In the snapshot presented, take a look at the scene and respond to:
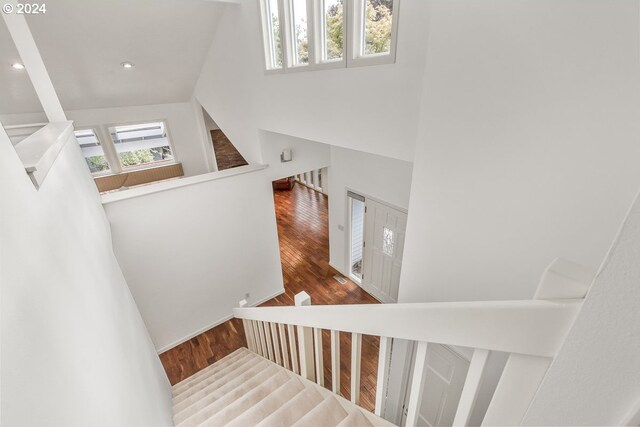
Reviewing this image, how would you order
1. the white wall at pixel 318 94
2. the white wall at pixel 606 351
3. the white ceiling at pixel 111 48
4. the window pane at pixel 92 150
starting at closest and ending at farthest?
the white wall at pixel 606 351
the white wall at pixel 318 94
the white ceiling at pixel 111 48
the window pane at pixel 92 150

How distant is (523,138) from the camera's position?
1155 mm

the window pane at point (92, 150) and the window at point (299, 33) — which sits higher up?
the window at point (299, 33)

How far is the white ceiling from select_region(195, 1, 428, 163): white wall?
420 millimetres

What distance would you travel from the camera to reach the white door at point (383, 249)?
3840 mm

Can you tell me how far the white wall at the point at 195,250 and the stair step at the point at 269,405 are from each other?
95.2 inches

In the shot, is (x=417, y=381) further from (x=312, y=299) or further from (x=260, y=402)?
(x=312, y=299)

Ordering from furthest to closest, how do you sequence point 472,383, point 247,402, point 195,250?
point 195,250 < point 247,402 < point 472,383

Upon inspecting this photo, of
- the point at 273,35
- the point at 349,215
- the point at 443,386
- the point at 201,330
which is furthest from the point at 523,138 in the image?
the point at 201,330

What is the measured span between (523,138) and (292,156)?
11.0 ft

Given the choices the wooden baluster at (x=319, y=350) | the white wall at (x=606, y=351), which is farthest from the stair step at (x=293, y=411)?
the white wall at (x=606, y=351)

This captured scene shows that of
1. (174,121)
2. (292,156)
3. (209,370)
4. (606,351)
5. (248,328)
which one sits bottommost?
(209,370)

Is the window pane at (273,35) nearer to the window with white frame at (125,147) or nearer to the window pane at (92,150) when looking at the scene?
the window with white frame at (125,147)

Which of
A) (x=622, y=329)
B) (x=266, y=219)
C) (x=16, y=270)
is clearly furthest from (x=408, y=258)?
(x=266, y=219)

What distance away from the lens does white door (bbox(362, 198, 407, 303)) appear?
12.6 feet
